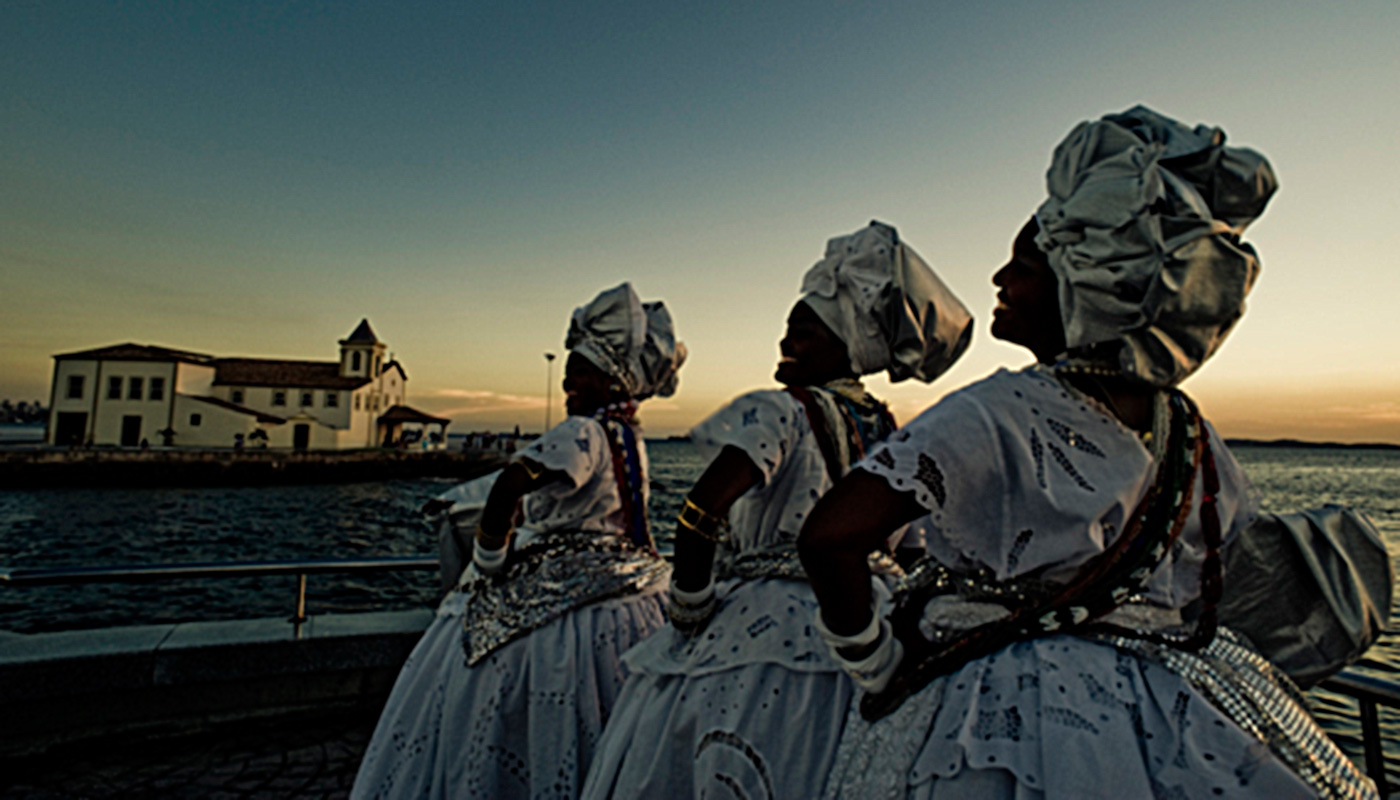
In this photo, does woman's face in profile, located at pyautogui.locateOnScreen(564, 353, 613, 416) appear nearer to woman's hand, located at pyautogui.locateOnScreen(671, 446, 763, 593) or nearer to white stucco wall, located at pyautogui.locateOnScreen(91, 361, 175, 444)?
woman's hand, located at pyautogui.locateOnScreen(671, 446, 763, 593)

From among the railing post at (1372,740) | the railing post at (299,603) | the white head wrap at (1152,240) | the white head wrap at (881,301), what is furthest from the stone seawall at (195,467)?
the railing post at (1372,740)

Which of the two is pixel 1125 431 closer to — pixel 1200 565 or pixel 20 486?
pixel 1200 565

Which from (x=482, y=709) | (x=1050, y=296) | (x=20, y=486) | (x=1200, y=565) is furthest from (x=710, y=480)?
(x=20, y=486)

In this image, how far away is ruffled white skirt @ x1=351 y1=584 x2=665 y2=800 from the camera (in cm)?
262

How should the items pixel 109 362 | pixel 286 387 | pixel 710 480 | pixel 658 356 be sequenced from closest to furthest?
1. pixel 710 480
2. pixel 658 356
3. pixel 109 362
4. pixel 286 387

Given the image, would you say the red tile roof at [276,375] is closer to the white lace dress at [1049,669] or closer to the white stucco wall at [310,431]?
the white stucco wall at [310,431]

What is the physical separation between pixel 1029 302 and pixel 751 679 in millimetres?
1116

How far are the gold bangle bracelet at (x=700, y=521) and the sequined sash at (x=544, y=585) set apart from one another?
112 cm

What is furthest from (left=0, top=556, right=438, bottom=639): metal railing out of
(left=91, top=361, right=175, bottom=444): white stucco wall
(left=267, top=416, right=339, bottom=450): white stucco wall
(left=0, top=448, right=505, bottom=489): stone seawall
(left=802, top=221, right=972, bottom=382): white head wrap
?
(left=91, top=361, right=175, bottom=444): white stucco wall

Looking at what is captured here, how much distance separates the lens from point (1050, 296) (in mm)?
1526

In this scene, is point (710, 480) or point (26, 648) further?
point (26, 648)

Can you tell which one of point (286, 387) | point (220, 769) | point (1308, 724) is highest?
point (286, 387)

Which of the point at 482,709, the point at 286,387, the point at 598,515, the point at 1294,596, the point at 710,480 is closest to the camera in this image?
the point at 1294,596

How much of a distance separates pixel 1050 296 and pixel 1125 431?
339 millimetres
